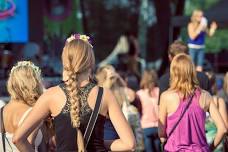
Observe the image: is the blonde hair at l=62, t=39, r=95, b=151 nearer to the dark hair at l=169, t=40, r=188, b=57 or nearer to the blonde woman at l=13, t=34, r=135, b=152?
the blonde woman at l=13, t=34, r=135, b=152

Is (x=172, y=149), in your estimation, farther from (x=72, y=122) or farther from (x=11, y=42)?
(x=11, y=42)

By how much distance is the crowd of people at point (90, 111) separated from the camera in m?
3.70

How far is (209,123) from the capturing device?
22.4 feet

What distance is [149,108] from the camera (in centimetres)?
860

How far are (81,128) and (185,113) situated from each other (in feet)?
4.53

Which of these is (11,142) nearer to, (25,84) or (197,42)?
(25,84)

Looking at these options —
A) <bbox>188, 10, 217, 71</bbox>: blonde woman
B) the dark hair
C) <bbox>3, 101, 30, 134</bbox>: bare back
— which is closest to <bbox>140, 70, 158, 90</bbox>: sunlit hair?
the dark hair

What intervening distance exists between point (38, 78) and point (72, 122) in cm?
112

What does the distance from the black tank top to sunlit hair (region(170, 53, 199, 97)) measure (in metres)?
1.36

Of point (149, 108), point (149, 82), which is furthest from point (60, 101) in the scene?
point (149, 82)

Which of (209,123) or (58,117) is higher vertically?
(58,117)

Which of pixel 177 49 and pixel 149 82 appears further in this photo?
pixel 149 82

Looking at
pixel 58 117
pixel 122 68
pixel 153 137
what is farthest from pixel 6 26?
pixel 58 117

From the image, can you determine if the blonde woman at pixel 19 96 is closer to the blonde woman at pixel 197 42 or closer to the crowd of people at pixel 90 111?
the crowd of people at pixel 90 111
